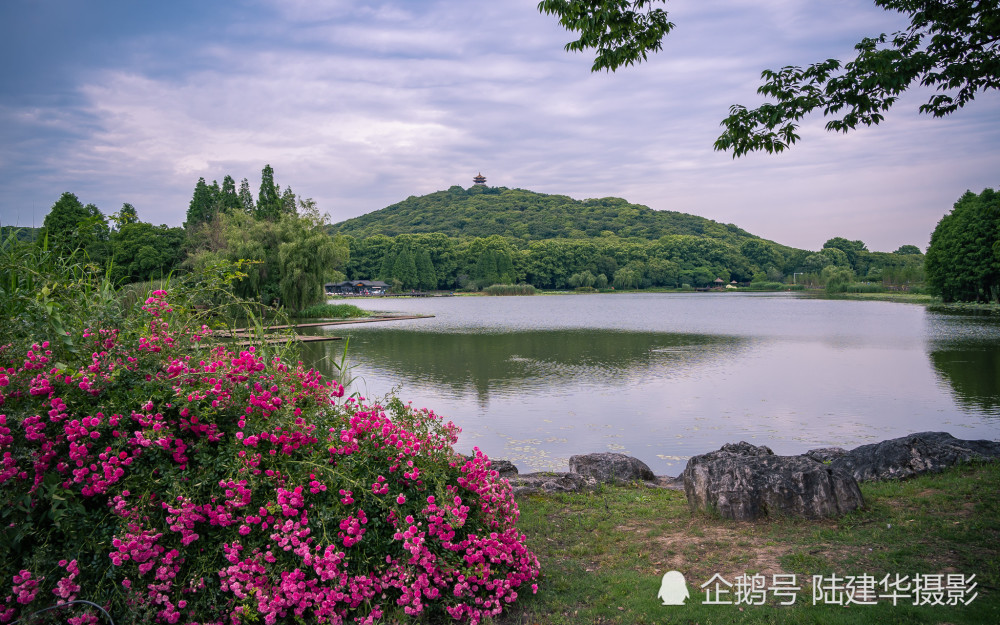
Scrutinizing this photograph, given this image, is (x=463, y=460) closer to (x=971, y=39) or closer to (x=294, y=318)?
(x=971, y=39)

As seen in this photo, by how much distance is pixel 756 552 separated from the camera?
452cm

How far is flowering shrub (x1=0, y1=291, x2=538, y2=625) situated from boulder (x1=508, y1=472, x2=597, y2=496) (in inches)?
104

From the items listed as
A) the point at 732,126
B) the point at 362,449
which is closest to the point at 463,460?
the point at 362,449

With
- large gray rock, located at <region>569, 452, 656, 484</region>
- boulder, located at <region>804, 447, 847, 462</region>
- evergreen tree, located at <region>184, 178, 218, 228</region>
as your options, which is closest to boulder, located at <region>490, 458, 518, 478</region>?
large gray rock, located at <region>569, 452, 656, 484</region>

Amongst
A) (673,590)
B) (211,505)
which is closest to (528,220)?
(673,590)

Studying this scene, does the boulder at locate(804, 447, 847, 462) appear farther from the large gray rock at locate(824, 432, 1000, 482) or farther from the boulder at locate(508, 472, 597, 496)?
the boulder at locate(508, 472, 597, 496)

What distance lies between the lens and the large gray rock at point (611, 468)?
24.7 ft

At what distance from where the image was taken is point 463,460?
4109mm

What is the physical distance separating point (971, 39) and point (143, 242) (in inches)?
2220

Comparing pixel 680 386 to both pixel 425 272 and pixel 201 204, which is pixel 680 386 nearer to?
pixel 201 204

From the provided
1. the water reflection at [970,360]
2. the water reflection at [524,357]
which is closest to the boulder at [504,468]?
the water reflection at [524,357]

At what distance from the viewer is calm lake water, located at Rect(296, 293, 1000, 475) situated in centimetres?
1092

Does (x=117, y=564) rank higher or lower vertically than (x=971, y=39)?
lower

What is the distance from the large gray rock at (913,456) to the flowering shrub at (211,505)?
510 centimetres
